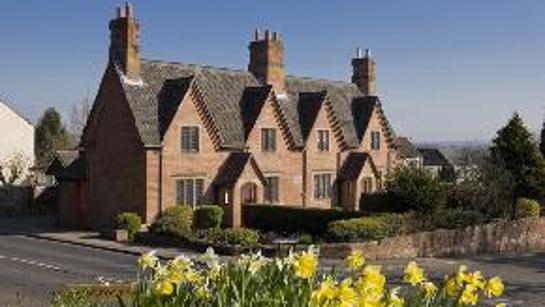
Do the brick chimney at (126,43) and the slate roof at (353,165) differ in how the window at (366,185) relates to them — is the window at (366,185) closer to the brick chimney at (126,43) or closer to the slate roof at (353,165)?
the slate roof at (353,165)

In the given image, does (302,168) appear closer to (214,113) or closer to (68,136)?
(214,113)

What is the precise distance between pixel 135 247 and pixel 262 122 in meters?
13.7

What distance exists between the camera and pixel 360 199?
49.4 metres

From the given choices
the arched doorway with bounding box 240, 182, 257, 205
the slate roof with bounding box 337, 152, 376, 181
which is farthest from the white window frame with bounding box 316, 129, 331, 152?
the arched doorway with bounding box 240, 182, 257, 205

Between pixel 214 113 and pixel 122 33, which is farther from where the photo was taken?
pixel 214 113

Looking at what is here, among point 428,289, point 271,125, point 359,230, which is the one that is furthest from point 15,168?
point 428,289

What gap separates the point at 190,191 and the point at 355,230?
10.9m

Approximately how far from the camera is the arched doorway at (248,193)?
44.4 m

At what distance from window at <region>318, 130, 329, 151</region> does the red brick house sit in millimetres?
113

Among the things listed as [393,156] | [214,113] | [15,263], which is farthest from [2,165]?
[15,263]

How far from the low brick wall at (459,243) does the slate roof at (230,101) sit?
41.4ft

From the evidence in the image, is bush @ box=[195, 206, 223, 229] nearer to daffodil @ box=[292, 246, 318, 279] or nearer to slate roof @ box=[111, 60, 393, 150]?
slate roof @ box=[111, 60, 393, 150]

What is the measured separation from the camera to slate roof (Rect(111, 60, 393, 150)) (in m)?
42.4

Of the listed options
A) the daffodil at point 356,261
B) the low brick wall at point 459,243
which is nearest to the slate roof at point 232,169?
the low brick wall at point 459,243
